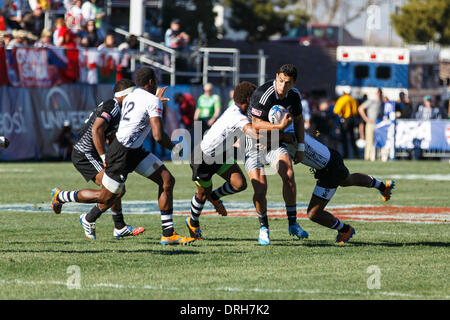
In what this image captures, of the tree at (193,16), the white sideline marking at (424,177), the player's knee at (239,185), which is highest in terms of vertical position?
the tree at (193,16)

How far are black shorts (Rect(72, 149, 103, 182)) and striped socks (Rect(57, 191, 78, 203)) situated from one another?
491 millimetres

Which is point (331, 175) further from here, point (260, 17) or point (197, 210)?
point (260, 17)

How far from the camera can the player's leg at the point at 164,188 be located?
10828 millimetres

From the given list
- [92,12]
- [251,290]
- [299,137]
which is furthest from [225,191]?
[92,12]

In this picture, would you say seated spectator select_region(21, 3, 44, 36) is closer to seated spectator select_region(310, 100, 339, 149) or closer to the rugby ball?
seated spectator select_region(310, 100, 339, 149)

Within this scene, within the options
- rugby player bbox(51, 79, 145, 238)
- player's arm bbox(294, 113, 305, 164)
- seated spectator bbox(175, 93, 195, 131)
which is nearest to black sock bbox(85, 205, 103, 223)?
rugby player bbox(51, 79, 145, 238)

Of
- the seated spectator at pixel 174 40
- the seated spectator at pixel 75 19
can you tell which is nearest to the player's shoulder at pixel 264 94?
the seated spectator at pixel 75 19

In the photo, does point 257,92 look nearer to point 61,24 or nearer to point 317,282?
point 317,282

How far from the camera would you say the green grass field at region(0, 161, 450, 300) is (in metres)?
7.86

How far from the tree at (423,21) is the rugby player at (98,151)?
169 ft

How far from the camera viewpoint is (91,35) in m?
28.4

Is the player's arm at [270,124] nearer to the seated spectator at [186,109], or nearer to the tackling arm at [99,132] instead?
the tackling arm at [99,132]
